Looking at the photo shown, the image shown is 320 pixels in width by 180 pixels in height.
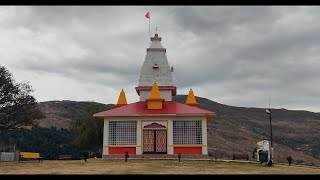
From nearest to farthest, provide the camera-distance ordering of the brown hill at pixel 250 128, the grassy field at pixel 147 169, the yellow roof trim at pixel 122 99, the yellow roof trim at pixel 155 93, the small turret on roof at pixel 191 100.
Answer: the grassy field at pixel 147 169, the yellow roof trim at pixel 155 93, the small turret on roof at pixel 191 100, the yellow roof trim at pixel 122 99, the brown hill at pixel 250 128

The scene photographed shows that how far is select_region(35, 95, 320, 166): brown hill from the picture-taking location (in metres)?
82.5

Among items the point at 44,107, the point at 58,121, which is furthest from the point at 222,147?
the point at 44,107

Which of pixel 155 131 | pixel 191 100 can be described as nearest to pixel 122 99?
pixel 191 100

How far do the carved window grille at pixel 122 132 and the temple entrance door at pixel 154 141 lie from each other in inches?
38.4

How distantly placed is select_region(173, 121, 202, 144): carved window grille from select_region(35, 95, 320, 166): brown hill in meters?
33.5

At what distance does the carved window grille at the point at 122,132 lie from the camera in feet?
111

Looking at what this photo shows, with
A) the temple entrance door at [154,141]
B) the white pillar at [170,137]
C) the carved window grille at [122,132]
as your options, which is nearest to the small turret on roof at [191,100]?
the white pillar at [170,137]

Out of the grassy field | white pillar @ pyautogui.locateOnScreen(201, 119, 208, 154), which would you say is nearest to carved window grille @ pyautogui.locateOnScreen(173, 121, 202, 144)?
white pillar @ pyautogui.locateOnScreen(201, 119, 208, 154)

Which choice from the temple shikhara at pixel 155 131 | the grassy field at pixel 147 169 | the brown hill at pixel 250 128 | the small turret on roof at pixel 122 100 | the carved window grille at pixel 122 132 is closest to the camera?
the grassy field at pixel 147 169

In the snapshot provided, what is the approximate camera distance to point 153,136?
34.1m

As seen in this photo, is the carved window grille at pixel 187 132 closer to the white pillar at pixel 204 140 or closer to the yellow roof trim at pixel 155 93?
the white pillar at pixel 204 140
